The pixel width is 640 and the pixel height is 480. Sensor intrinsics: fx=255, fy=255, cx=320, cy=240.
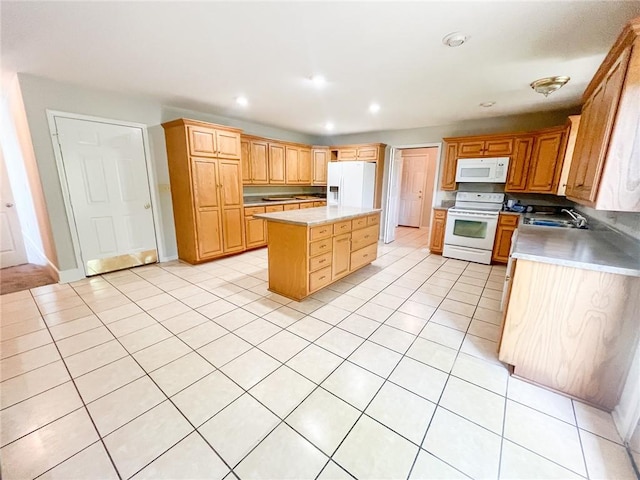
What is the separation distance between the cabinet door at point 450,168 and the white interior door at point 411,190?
289cm

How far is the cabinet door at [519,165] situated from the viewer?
13.0 feet

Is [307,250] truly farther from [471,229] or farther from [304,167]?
[304,167]

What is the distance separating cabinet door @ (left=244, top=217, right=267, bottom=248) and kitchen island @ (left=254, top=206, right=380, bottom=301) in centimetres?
179

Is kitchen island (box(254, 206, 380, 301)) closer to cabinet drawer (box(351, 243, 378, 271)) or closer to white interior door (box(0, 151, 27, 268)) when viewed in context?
cabinet drawer (box(351, 243, 378, 271))

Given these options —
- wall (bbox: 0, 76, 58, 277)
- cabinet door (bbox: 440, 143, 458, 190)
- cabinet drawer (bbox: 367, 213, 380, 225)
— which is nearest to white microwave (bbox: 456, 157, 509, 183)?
cabinet door (bbox: 440, 143, 458, 190)

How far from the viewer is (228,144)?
13.6ft

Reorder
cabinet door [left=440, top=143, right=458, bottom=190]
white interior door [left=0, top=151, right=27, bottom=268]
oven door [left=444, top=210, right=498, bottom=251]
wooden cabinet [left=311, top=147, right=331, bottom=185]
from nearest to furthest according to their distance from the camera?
white interior door [left=0, top=151, right=27, bottom=268]
oven door [left=444, top=210, right=498, bottom=251]
cabinet door [left=440, top=143, right=458, bottom=190]
wooden cabinet [left=311, top=147, right=331, bottom=185]

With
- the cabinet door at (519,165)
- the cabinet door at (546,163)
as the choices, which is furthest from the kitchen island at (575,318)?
the cabinet door at (519,165)

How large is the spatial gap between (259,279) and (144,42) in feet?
8.73

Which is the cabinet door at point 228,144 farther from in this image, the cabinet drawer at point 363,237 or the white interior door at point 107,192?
the cabinet drawer at point 363,237

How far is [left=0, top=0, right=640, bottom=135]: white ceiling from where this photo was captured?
5.48 feet

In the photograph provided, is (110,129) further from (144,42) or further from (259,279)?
(259,279)

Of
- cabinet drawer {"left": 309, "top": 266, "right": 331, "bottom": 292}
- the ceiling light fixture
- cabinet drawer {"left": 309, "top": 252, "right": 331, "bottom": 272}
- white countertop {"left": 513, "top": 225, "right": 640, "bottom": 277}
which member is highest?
the ceiling light fixture

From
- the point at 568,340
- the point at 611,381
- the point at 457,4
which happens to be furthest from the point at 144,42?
the point at 611,381
